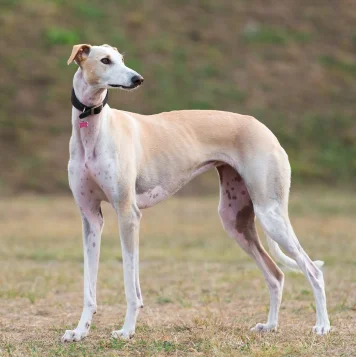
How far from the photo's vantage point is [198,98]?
2448cm

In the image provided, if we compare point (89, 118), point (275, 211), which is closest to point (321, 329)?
point (275, 211)

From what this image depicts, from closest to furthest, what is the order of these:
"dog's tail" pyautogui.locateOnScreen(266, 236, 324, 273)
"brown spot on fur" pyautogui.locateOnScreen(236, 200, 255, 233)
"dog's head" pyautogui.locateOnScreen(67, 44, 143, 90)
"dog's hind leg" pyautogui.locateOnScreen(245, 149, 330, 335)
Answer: "dog's head" pyautogui.locateOnScreen(67, 44, 143, 90) < "dog's hind leg" pyautogui.locateOnScreen(245, 149, 330, 335) < "dog's tail" pyautogui.locateOnScreen(266, 236, 324, 273) < "brown spot on fur" pyautogui.locateOnScreen(236, 200, 255, 233)

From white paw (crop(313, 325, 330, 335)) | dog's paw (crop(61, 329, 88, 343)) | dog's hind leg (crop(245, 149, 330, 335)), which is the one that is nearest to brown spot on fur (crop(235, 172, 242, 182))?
dog's hind leg (crop(245, 149, 330, 335))

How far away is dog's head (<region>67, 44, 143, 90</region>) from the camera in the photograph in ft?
19.8

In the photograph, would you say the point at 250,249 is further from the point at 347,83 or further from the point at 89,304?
the point at 347,83

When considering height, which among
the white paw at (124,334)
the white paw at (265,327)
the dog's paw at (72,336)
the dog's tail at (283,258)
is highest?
the dog's tail at (283,258)

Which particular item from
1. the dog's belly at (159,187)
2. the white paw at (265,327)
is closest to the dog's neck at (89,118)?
the dog's belly at (159,187)

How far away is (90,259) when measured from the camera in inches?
256

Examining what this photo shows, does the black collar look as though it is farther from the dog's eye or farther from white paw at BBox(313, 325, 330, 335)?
white paw at BBox(313, 325, 330, 335)

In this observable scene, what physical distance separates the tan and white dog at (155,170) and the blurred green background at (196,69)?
45.9ft

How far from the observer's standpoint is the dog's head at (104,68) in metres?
6.04

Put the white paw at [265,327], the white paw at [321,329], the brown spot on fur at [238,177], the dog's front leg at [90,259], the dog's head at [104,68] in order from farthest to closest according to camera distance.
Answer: the brown spot on fur at [238,177] < the white paw at [265,327] < the white paw at [321,329] < the dog's front leg at [90,259] < the dog's head at [104,68]

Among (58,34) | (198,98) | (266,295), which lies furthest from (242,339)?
(58,34)

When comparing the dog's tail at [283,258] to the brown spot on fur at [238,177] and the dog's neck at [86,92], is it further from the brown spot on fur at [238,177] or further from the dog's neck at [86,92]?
the dog's neck at [86,92]
